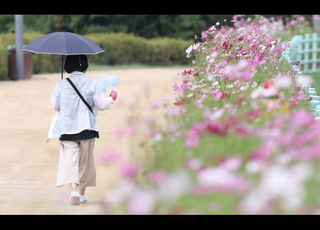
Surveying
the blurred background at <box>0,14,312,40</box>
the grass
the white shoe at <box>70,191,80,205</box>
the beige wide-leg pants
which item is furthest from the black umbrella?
the blurred background at <box>0,14,312,40</box>

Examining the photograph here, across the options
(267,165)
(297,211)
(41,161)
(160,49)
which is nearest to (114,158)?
(267,165)

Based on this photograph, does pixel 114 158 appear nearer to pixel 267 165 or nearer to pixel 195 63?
pixel 267 165

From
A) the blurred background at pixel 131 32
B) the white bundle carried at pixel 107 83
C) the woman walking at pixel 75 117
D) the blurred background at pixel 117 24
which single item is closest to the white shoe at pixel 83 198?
the woman walking at pixel 75 117

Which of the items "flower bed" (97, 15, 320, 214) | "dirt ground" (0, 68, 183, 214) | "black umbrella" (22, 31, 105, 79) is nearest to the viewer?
"flower bed" (97, 15, 320, 214)

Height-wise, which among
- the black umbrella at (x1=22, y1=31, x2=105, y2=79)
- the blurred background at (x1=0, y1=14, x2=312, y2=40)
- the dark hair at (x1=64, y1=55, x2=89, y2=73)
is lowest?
the dark hair at (x1=64, y1=55, x2=89, y2=73)

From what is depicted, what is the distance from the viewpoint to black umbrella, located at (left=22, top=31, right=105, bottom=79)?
471cm

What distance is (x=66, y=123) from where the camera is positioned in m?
4.61

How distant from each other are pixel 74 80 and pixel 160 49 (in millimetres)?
27830

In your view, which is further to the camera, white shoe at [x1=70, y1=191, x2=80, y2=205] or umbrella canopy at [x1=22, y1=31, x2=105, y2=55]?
umbrella canopy at [x1=22, y1=31, x2=105, y2=55]

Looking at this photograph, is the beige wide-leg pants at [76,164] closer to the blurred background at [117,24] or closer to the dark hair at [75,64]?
the dark hair at [75,64]

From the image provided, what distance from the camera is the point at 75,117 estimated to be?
464 centimetres

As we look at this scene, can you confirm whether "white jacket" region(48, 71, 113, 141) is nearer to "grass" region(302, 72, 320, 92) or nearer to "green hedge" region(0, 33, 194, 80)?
"grass" region(302, 72, 320, 92)

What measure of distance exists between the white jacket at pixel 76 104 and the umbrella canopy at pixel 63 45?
0.87 ft

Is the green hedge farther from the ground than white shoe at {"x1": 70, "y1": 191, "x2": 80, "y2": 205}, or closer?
farther from the ground
